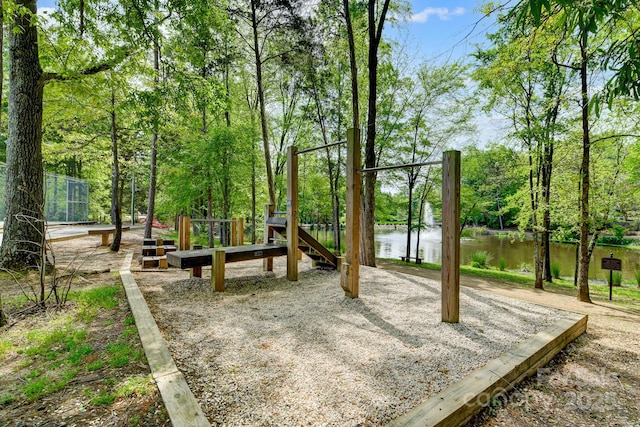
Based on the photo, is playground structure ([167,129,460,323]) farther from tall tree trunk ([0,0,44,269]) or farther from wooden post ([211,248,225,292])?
tall tree trunk ([0,0,44,269])

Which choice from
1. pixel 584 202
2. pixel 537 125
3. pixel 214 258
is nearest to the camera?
pixel 214 258

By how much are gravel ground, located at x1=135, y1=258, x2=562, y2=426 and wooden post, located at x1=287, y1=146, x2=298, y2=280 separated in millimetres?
619

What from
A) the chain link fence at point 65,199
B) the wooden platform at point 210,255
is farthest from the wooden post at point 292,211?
the chain link fence at point 65,199

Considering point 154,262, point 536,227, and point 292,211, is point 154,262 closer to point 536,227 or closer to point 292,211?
point 292,211

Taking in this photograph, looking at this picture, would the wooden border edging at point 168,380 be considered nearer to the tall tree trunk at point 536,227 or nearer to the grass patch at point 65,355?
the grass patch at point 65,355

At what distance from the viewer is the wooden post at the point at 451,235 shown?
307 cm

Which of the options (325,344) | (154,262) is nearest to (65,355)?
(325,344)

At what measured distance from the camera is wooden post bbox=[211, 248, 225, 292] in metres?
4.52

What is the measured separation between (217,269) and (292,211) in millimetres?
1480

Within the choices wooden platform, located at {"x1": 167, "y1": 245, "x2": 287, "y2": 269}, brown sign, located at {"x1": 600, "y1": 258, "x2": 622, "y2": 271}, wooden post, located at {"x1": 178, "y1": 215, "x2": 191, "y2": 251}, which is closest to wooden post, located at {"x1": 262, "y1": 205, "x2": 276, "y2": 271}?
wooden platform, located at {"x1": 167, "y1": 245, "x2": 287, "y2": 269}

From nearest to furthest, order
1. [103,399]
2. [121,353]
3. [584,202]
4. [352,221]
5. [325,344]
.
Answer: [103,399]
[121,353]
[325,344]
[352,221]
[584,202]

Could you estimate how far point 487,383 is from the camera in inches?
79.4

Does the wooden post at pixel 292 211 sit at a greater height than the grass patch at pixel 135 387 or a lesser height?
greater

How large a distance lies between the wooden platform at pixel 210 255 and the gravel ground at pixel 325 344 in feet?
1.46
